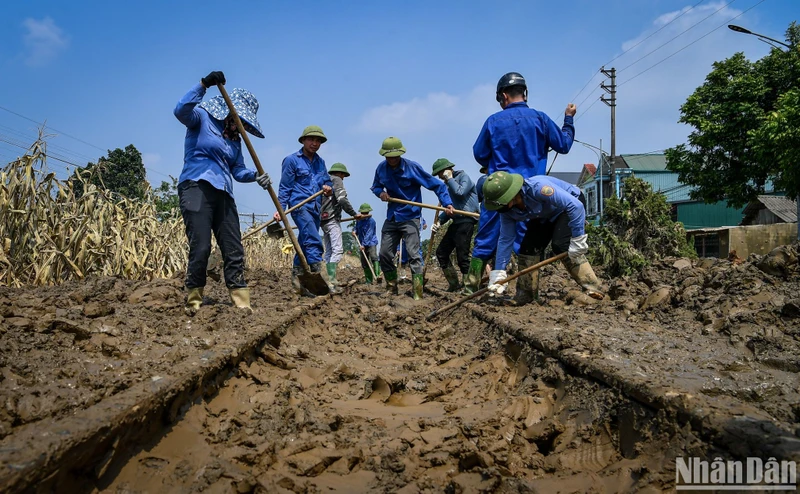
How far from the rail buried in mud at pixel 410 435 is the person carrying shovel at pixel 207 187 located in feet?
5.32

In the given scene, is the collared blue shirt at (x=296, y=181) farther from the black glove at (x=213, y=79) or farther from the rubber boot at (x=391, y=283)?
the black glove at (x=213, y=79)

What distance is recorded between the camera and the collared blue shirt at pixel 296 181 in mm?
8102

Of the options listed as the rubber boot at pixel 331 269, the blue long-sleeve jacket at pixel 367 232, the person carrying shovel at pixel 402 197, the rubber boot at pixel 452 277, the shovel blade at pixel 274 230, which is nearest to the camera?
the shovel blade at pixel 274 230

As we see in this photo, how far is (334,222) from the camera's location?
930 centimetres

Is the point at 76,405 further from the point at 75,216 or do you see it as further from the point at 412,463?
the point at 75,216

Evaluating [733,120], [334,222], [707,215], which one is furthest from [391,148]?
[707,215]

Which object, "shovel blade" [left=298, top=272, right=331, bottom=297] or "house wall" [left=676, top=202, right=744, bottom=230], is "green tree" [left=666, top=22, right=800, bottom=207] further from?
"shovel blade" [left=298, top=272, right=331, bottom=297]

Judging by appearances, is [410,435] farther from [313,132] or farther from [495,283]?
[313,132]

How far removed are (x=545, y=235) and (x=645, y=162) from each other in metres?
51.0

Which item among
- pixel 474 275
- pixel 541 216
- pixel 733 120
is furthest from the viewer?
pixel 733 120

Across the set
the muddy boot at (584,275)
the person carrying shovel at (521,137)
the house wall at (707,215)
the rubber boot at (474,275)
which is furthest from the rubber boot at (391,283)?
the house wall at (707,215)

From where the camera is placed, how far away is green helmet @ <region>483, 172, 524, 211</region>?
5.17 metres

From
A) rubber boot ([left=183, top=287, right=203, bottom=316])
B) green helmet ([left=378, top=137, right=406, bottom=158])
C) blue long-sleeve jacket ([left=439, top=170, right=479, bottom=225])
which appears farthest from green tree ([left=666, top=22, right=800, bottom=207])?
rubber boot ([left=183, top=287, right=203, bottom=316])

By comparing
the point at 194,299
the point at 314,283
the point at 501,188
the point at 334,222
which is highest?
the point at 334,222
